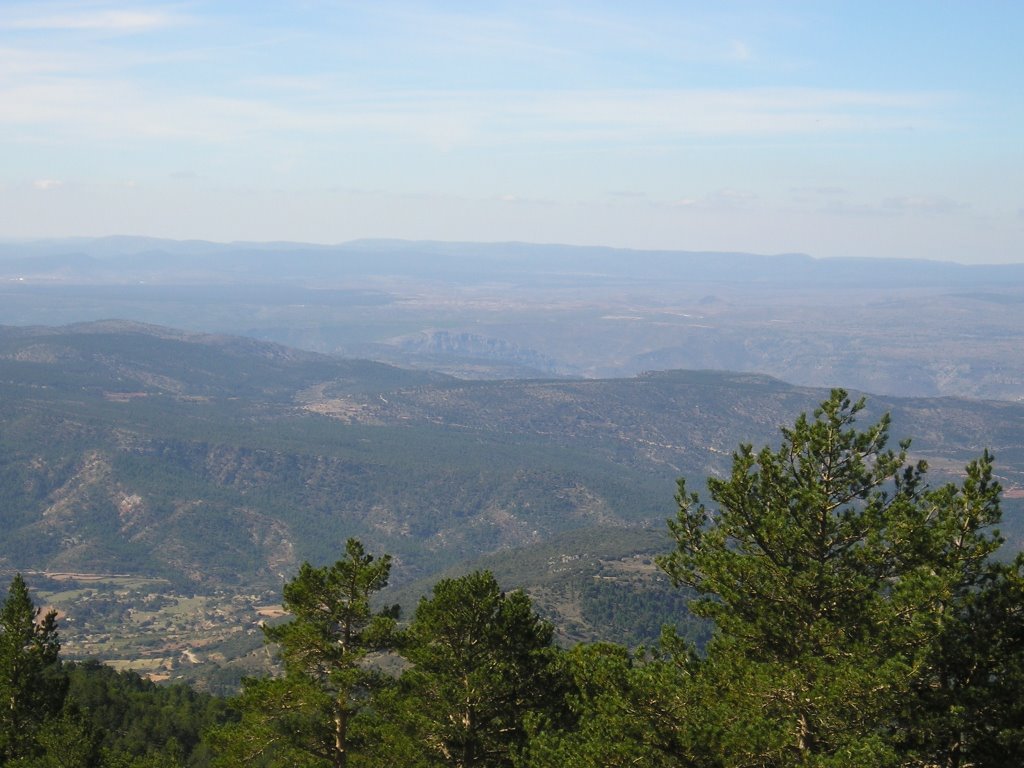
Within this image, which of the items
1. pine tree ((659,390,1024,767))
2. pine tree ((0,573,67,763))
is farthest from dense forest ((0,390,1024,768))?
pine tree ((0,573,67,763))

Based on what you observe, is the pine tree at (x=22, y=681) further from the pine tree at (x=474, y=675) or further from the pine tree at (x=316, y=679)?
the pine tree at (x=474, y=675)

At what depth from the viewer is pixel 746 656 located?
23.2m

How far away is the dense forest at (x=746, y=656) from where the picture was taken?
2009 cm

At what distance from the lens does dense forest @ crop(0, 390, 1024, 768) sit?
791 inches

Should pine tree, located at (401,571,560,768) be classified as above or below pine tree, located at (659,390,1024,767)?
below

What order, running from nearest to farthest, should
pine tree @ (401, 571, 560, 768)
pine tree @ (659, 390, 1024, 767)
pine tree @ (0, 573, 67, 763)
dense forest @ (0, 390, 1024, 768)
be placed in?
pine tree @ (659, 390, 1024, 767), dense forest @ (0, 390, 1024, 768), pine tree @ (401, 571, 560, 768), pine tree @ (0, 573, 67, 763)

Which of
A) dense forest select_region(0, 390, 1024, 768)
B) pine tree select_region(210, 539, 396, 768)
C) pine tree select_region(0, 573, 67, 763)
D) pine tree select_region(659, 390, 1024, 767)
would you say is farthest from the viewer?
pine tree select_region(0, 573, 67, 763)

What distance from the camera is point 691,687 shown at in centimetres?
2144

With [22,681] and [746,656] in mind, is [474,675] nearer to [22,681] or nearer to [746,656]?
[746,656]

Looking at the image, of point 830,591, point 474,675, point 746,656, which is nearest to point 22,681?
point 474,675

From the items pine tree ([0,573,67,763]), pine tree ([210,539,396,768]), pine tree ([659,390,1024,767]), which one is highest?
pine tree ([659,390,1024,767])

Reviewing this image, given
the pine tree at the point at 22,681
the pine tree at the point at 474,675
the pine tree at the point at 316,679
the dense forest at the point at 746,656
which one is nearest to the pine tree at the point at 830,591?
the dense forest at the point at 746,656

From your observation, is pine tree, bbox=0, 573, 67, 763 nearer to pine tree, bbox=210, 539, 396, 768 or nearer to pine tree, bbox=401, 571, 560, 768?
pine tree, bbox=210, 539, 396, 768

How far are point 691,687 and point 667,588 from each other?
117 metres
